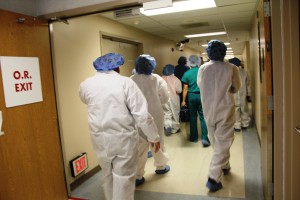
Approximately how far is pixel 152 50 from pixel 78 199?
3.71m

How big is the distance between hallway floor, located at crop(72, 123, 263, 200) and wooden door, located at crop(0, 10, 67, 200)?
22.0 inches

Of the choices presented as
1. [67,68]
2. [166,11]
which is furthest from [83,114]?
[166,11]

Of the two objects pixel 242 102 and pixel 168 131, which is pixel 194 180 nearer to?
pixel 168 131

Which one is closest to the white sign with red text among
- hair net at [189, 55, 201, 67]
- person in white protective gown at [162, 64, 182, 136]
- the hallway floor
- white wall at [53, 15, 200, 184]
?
white wall at [53, 15, 200, 184]

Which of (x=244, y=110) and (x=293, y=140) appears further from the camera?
(x=244, y=110)

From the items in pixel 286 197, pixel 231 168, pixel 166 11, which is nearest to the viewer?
pixel 286 197

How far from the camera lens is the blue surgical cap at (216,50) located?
248 cm

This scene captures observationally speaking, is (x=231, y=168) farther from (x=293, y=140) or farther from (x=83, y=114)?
(x=83, y=114)

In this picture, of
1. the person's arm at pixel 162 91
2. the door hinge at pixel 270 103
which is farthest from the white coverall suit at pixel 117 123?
the person's arm at pixel 162 91

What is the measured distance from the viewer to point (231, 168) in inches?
118

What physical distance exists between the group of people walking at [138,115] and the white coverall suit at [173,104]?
1653 mm

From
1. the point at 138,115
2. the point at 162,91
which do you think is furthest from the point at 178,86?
the point at 138,115

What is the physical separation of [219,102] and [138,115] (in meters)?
0.93

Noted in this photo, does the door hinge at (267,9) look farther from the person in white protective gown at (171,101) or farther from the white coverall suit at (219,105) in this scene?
the person in white protective gown at (171,101)
